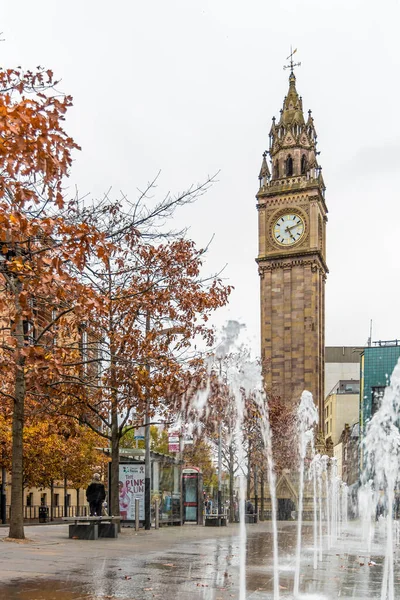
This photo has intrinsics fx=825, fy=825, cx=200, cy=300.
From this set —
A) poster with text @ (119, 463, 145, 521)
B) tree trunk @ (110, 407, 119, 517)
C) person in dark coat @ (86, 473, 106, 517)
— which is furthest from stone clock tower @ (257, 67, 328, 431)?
tree trunk @ (110, 407, 119, 517)

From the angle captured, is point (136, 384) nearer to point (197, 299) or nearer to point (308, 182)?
point (197, 299)

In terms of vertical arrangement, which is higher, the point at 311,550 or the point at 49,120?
the point at 49,120

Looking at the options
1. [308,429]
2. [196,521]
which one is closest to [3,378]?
[196,521]

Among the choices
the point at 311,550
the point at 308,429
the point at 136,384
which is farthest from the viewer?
the point at 308,429

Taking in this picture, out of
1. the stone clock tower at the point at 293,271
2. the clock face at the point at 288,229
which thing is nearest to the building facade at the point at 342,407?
the stone clock tower at the point at 293,271

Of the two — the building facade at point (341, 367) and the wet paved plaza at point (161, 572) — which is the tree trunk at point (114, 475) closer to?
the wet paved plaza at point (161, 572)

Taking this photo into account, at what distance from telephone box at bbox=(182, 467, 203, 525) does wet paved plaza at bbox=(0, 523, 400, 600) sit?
16.3 metres

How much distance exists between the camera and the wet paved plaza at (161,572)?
9.92 m

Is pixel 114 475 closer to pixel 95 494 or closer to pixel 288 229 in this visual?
pixel 95 494

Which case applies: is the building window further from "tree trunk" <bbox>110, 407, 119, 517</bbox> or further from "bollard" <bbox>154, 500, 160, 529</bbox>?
"tree trunk" <bbox>110, 407, 119, 517</bbox>

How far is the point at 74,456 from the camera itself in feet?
138

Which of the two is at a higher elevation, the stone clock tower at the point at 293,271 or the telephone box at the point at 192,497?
the stone clock tower at the point at 293,271

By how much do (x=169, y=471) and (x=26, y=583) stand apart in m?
21.0

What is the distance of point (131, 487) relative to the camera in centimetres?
2592
